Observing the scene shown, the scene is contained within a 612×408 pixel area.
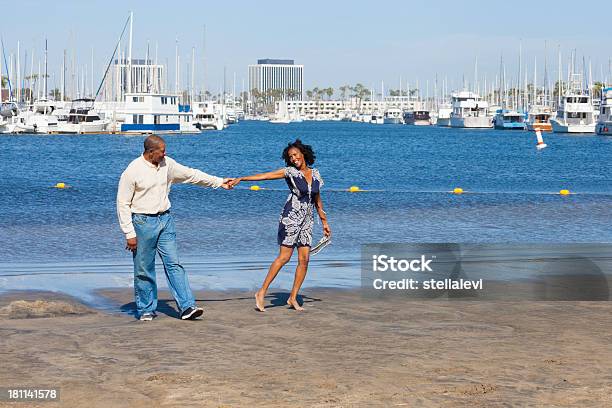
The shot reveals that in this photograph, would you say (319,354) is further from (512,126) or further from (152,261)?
(512,126)

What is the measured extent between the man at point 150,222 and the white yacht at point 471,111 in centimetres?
16925

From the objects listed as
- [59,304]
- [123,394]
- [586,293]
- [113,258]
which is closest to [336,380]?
[123,394]

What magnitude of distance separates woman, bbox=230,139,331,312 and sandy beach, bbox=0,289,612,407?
33 cm

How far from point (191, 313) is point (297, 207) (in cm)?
157

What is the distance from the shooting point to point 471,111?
184m

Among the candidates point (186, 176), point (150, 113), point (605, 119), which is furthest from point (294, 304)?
point (605, 119)

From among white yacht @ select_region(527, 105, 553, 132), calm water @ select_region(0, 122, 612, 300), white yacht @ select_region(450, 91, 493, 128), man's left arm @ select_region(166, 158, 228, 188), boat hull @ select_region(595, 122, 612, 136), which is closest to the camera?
man's left arm @ select_region(166, 158, 228, 188)

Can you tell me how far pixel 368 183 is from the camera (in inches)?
1975

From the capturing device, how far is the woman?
1110 cm

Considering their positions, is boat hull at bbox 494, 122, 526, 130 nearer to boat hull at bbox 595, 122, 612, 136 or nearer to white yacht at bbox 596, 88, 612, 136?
white yacht at bbox 596, 88, 612, 136

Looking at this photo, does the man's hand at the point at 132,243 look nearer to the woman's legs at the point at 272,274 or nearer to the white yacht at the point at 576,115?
the woman's legs at the point at 272,274

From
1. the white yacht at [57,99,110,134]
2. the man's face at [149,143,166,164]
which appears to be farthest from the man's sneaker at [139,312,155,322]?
the white yacht at [57,99,110,134]

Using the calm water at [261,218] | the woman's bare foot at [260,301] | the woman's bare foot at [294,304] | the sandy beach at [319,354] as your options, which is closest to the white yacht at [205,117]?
the calm water at [261,218]

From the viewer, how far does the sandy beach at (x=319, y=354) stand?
294 inches
